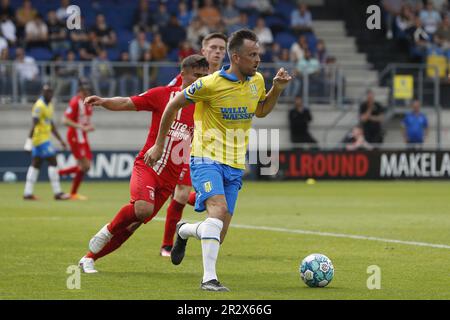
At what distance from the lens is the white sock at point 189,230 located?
Result: 991 cm

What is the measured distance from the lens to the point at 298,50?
31.6 meters

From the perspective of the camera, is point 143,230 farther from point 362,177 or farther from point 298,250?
point 362,177

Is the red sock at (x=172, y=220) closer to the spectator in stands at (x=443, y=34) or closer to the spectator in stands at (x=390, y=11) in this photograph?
the spectator in stands at (x=443, y=34)

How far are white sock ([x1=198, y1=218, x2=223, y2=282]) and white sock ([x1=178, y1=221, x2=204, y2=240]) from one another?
0.50 meters

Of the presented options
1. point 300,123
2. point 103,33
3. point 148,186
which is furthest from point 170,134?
point 103,33

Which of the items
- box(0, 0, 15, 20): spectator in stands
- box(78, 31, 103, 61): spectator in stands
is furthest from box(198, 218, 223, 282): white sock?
box(0, 0, 15, 20): spectator in stands

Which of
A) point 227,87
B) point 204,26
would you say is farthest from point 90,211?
point 204,26

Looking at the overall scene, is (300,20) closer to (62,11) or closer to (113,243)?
(62,11)

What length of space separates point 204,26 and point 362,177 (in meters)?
6.27

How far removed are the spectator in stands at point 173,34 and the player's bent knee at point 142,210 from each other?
68.1 ft

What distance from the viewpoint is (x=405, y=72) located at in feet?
104

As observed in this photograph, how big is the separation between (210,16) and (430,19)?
23.0ft

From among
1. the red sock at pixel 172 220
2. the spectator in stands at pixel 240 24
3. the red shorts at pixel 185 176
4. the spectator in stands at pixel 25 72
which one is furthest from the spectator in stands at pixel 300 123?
the red shorts at pixel 185 176
